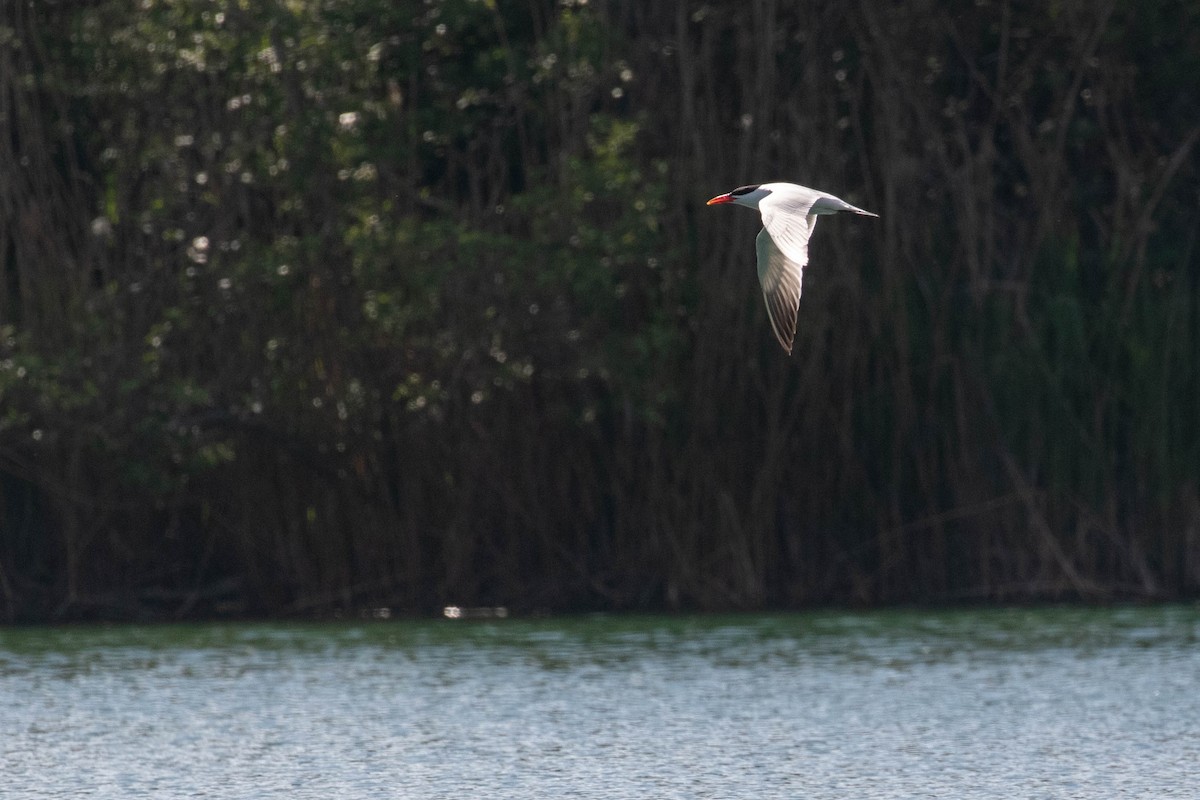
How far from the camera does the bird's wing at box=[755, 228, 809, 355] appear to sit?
815cm

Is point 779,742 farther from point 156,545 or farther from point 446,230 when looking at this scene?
point 156,545

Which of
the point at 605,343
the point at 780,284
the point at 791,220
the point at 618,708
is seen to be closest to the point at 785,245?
the point at 780,284

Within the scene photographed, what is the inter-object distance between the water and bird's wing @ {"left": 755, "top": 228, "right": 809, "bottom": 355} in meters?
1.67

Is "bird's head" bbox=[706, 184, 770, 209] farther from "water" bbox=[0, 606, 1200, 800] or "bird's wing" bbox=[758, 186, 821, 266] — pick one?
"water" bbox=[0, 606, 1200, 800]

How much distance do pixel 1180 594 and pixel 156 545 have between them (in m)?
6.56

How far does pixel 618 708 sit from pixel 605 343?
403 cm

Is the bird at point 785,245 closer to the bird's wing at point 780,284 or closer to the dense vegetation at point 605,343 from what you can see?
the bird's wing at point 780,284

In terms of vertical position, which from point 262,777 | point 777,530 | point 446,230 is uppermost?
point 446,230

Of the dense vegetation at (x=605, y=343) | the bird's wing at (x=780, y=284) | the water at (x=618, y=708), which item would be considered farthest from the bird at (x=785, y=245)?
the dense vegetation at (x=605, y=343)

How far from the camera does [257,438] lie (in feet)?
47.6

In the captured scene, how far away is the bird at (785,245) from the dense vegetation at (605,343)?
5.00 metres

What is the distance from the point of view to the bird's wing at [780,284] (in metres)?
8.15

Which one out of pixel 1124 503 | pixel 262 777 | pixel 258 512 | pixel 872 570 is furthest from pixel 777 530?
pixel 262 777

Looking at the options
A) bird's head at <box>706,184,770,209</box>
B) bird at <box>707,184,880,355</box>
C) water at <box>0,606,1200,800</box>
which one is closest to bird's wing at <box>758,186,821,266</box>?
bird at <box>707,184,880,355</box>
